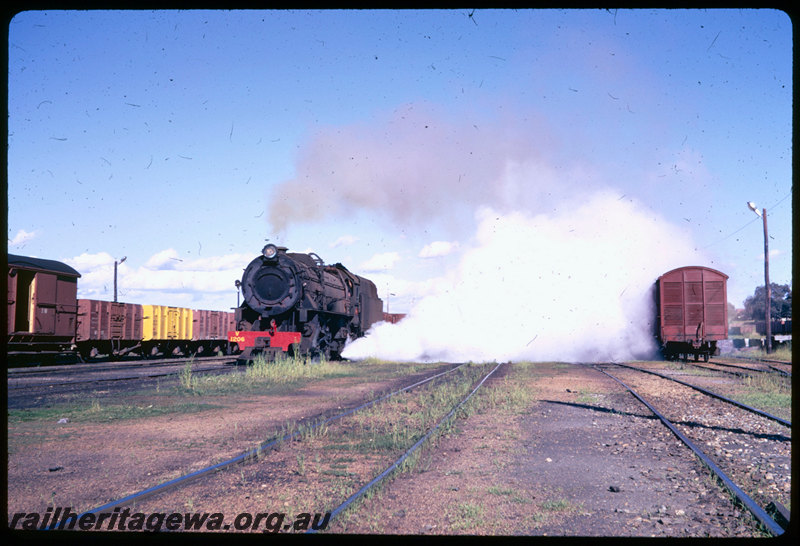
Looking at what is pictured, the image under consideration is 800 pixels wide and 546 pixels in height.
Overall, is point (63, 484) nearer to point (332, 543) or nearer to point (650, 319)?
point (332, 543)

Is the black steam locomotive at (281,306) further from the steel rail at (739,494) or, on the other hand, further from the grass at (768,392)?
the steel rail at (739,494)

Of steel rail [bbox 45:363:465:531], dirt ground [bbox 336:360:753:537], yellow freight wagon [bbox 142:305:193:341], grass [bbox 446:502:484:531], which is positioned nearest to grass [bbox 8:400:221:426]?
steel rail [bbox 45:363:465:531]

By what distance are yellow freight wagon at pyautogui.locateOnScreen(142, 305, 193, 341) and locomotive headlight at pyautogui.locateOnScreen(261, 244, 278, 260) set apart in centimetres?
1086

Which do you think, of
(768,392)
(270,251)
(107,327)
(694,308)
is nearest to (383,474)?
(768,392)

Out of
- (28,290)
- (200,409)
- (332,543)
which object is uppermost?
(28,290)

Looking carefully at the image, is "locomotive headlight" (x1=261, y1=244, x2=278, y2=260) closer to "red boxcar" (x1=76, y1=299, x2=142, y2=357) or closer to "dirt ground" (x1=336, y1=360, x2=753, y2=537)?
"red boxcar" (x1=76, y1=299, x2=142, y2=357)

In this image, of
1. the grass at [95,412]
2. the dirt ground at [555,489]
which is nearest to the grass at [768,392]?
the dirt ground at [555,489]

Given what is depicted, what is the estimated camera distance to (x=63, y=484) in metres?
5.89

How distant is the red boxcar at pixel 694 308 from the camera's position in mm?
24609

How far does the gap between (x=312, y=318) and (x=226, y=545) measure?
1764cm

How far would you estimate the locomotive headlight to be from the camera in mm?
19484

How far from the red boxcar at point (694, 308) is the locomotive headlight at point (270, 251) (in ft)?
53.1

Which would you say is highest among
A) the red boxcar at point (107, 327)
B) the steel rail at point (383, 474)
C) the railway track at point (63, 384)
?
the red boxcar at point (107, 327)
